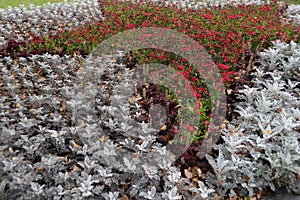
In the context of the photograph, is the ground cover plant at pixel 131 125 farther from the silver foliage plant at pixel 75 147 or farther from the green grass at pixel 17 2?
the green grass at pixel 17 2

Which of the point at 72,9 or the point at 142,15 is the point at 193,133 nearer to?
the point at 142,15

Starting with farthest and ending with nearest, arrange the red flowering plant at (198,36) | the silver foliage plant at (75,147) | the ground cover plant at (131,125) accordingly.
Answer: the red flowering plant at (198,36) < the ground cover plant at (131,125) < the silver foliage plant at (75,147)

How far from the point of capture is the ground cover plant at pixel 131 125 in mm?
2623

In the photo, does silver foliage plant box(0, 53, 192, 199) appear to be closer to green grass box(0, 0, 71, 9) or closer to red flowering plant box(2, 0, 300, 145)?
red flowering plant box(2, 0, 300, 145)

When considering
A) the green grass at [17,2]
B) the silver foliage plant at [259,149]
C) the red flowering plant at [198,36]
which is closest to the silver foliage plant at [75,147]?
the silver foliage plant at [259,149]

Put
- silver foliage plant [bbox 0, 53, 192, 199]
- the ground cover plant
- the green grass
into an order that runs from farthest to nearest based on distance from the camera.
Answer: the green grass
the ground cover plant
silver foliage plant [bbox 0, 53, 192, 199]

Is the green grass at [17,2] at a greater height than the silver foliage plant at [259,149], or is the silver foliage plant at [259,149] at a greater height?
the green grass at [17,2]

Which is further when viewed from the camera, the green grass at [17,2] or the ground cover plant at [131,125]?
the green grass at [17,2]

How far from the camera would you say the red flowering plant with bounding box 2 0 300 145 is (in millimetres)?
4219

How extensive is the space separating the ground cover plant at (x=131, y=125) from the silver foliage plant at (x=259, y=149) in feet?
Answer: 0.04

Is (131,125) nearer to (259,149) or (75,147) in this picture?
(75,147)

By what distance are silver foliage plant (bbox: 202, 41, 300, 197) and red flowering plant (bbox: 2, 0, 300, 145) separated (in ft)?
1.50

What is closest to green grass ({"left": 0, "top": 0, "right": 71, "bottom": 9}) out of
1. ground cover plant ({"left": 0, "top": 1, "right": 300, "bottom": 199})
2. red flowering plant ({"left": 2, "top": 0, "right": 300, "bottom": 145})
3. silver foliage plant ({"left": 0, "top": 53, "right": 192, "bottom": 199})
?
red flowering plant ({"left": 2, "top": 0, "right": 300, "bottom": 145})

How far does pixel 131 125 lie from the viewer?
11.1 feet
